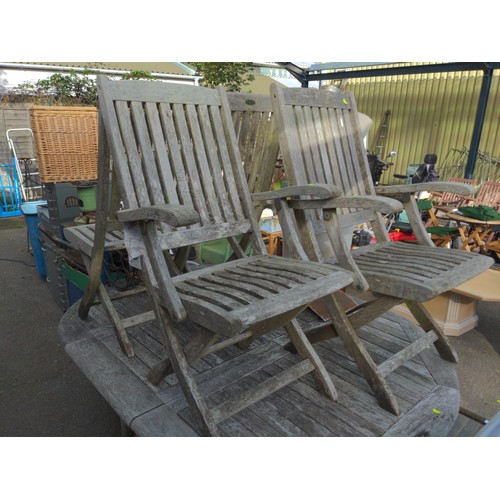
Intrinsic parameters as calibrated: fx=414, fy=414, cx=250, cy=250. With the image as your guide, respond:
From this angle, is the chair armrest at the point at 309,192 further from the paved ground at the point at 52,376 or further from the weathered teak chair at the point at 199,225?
the paved ground at the point at 52,376

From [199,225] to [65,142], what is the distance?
5.31 feet

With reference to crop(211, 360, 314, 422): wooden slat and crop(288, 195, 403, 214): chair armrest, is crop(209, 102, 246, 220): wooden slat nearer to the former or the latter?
crop(288, 195, 403, 214): chair armrest

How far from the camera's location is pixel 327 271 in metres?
1.60

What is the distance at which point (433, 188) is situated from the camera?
2.10 metres

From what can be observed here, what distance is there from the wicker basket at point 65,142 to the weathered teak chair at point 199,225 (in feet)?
4.20

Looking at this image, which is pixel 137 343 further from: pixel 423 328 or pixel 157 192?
pixel 423 328

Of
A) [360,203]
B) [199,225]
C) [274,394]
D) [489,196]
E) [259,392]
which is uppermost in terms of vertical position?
[360,203]

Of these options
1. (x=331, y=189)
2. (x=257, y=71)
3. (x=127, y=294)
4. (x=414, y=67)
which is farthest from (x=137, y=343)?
(x=257, y=71)

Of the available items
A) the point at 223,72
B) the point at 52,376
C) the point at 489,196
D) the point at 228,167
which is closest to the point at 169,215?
the point at 228,167

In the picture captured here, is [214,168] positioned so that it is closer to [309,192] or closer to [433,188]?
[309,192]

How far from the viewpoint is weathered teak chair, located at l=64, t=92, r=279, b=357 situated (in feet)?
6.87

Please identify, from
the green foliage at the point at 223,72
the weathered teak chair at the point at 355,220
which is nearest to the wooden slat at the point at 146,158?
the weathered teak chair at the point at 355,220

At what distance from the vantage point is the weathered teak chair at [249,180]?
209 cm

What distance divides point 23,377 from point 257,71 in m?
7.96
